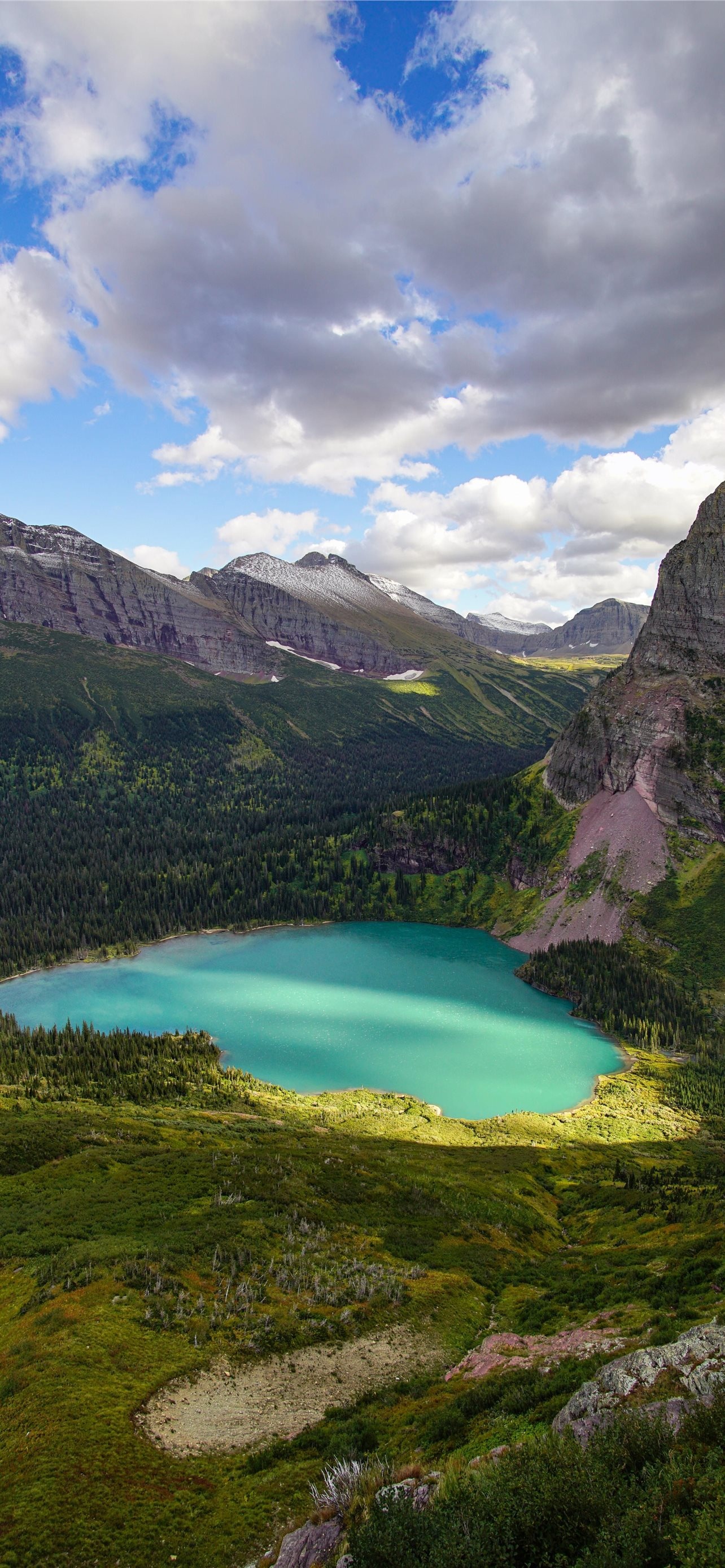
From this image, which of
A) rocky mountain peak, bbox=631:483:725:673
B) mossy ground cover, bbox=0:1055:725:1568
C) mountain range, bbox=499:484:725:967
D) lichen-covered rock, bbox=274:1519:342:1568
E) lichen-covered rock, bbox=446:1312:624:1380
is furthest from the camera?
rocky mountain peak, bbox=631:483:725:673

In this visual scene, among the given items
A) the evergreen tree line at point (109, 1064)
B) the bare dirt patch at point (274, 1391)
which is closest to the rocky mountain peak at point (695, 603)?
the evergreen tree line at point (109, 1064)

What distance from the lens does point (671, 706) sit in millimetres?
165625

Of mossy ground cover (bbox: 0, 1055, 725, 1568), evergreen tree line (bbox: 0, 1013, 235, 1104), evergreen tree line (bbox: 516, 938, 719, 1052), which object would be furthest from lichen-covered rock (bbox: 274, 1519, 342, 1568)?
evergreen tree line (bbox: 516, 938, 719, 1052)

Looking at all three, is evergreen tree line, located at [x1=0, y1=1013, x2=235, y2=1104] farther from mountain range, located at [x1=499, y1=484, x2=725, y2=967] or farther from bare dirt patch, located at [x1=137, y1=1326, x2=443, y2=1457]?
mountain range, located at [x1=499, y1=484, x2=725, y2=967]

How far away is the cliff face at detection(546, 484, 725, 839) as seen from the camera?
155375 millimetres

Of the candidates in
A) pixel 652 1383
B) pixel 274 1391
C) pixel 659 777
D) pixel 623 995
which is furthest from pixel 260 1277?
pixel 659 777

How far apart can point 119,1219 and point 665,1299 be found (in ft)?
95.6

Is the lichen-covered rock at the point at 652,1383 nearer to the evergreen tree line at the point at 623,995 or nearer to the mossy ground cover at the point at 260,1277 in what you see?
the mossy ground cover at the point at 260,1277

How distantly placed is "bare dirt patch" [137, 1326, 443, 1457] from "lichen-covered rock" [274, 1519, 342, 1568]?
6834mm

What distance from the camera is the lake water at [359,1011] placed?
3856 inches

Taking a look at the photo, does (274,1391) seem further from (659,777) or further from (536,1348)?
(659,777)

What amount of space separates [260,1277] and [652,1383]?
22.4 meters

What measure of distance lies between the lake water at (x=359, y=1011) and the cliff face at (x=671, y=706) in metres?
52.7

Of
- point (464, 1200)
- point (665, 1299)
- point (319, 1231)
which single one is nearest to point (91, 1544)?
point (665, 1299)
